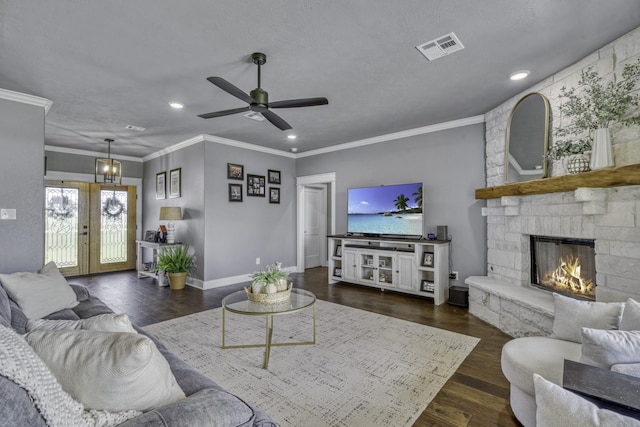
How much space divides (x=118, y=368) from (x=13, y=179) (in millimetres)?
3742

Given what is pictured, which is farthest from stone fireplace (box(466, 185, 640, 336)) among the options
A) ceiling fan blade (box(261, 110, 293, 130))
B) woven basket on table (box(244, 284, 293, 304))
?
ceiling fan blade (box(261, 110, 293, 130))

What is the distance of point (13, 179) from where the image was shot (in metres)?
3.34

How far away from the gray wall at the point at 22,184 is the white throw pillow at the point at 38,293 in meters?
1.11

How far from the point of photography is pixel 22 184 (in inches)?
134

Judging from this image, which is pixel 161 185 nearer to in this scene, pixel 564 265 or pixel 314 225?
pixel 314 225

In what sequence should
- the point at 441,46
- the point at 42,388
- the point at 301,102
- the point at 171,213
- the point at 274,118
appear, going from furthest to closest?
the point at 171,213 < the point at 274,118 < the point at 301,102 < the point at 441,46 < the point at 42,388

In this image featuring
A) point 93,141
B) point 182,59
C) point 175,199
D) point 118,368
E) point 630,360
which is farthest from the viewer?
point 175,199

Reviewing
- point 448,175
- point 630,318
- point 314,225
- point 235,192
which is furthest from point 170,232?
point 630,318

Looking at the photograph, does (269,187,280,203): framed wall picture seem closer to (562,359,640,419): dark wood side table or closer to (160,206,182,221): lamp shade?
(160,206,182,221): lamp shade

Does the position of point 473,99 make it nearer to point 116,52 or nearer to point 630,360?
point 630,360

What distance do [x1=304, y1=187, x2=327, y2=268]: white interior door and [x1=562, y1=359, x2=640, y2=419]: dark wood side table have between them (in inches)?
234

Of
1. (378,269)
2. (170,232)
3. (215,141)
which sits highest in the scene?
(215,141)

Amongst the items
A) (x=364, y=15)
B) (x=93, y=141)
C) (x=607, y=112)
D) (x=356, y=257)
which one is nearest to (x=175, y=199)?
(x=93, y=141)

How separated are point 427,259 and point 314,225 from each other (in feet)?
11.4
